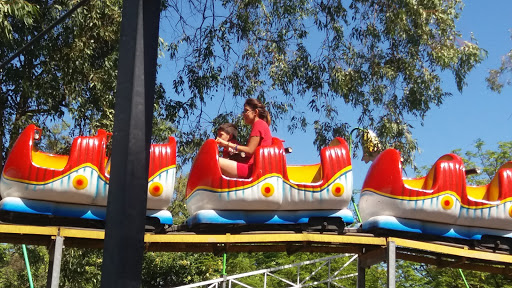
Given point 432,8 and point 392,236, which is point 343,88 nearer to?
point 432,8

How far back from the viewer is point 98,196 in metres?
7.35

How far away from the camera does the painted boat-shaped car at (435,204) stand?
25.8 feet

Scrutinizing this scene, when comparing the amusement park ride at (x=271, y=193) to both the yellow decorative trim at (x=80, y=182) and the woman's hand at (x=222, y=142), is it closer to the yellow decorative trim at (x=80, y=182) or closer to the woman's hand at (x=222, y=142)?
the yellow decorative trim at (x=80, y=182)

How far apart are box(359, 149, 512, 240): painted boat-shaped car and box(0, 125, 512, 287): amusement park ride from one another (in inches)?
0.4

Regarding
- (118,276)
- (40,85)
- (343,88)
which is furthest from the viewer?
(343,88)

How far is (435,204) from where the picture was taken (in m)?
7.86

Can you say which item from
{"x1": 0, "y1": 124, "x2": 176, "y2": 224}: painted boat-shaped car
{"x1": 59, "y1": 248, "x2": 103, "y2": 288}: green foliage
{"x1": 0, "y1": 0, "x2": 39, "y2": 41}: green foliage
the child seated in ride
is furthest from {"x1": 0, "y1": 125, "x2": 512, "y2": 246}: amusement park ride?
{"x1": 59, "y1": 248, "x2": 103, "y2": 288}: green foliage

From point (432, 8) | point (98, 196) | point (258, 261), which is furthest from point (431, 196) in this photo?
point (258, 261)

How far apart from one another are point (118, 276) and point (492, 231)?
6.52 meters

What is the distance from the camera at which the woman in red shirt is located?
7.77 metres

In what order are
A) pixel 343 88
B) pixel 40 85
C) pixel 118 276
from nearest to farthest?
pixel 118 276
pixel 40 85
pixel 343 88

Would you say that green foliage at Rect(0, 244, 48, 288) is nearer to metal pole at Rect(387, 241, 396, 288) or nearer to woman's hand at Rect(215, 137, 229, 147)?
woman's hand at Rect(215, 137, 229, 147)

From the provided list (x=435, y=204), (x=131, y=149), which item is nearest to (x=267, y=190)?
(x=435, y=204)

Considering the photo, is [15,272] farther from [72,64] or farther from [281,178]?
[281,178]
